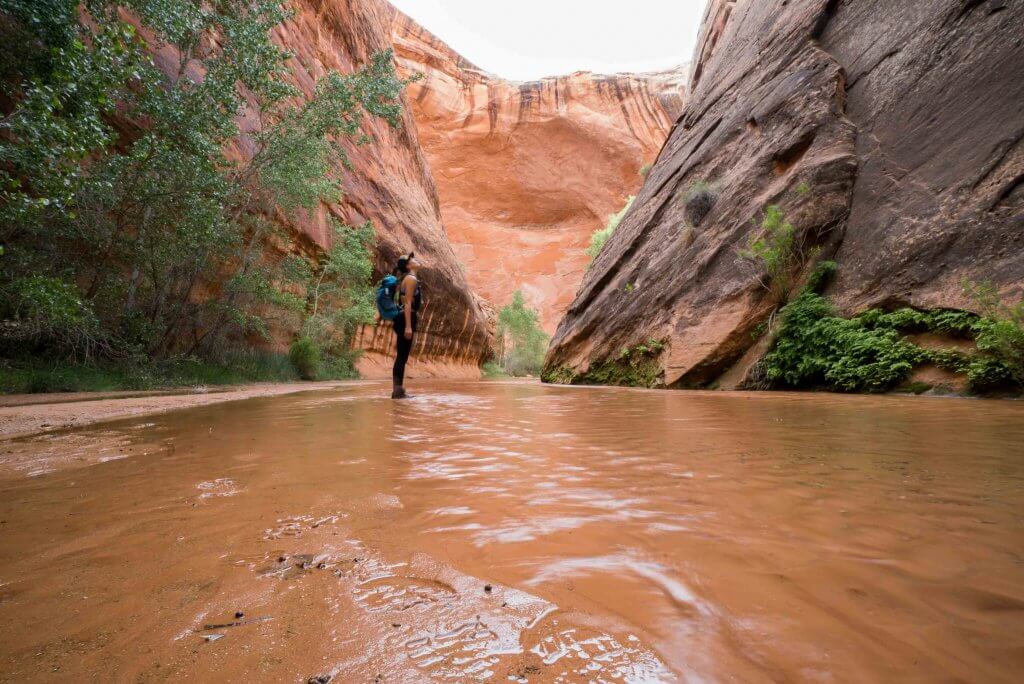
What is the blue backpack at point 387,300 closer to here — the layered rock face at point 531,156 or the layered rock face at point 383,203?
the layered rock face at point 383,203

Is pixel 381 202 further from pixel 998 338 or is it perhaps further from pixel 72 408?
pixel 998 338

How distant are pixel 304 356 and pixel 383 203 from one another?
8804mm

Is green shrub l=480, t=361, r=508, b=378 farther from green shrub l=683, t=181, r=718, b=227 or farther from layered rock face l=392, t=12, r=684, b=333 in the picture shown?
green shrub l=683, t=181, r=718, b=227

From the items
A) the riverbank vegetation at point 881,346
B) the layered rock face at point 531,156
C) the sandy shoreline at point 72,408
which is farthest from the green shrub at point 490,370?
the sandy shoreline at point 72,408

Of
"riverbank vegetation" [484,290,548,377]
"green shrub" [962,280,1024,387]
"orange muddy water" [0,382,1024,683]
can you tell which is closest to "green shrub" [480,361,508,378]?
"riverbank vegetation" [484,290,548,377]

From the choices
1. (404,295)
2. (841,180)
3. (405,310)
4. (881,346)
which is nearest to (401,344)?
(405,310)

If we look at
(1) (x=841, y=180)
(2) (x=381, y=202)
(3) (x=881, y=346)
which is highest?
(2) (x=381, y=202)

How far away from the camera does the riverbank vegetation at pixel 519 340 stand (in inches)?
1604

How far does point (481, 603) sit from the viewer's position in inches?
42.8

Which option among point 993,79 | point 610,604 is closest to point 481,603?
point 610,604

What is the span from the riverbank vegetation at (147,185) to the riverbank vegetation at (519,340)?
88.2ft

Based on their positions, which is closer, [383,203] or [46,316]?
[46,316]

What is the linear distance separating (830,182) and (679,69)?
4640 centimetres

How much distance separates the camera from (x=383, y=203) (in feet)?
66.8
